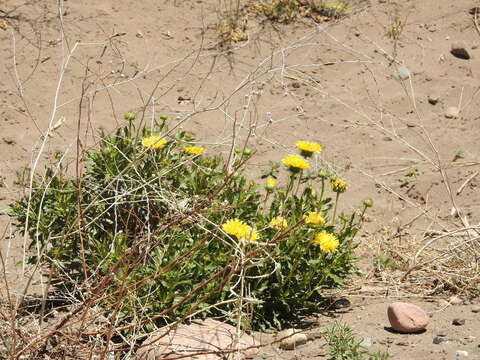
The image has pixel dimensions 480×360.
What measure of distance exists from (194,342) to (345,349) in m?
0.55

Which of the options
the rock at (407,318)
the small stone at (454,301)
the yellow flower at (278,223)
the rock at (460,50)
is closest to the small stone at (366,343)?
the rock at (407,318)

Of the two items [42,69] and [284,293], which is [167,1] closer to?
[42,69]

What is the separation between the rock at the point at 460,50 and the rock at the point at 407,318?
3.71 m

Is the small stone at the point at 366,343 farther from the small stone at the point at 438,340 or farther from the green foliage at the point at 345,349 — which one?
the small stone at the point at 438,340

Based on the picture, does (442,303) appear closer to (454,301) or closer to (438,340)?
(454,301)

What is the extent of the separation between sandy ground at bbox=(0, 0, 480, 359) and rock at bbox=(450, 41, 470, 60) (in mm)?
53

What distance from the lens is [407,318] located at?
9.63 feet

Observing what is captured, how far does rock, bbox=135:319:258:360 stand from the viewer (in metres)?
2.63

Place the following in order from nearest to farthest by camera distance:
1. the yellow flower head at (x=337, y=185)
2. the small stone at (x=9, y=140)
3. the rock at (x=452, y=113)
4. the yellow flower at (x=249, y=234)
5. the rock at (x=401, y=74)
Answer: the yellow flower at (x=249, y=234) → the yellow flower head at (x=337, y=185) → the small stone at (x=9, y=140) → the rock at (x=452, y=113) → the rock at (x=401, y=74)

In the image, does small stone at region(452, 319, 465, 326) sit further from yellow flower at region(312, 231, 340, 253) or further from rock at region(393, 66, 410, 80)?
rock at region(393, 66, 410, 80)

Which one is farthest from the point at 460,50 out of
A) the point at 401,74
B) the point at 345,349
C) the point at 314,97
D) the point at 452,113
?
the point at 345,349

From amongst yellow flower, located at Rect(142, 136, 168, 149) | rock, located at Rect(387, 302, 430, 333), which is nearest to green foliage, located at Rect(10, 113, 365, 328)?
yellow flower, located at Rect(142, 136, 168, 149)

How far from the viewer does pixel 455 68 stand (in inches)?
239

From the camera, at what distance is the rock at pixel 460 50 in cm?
617
